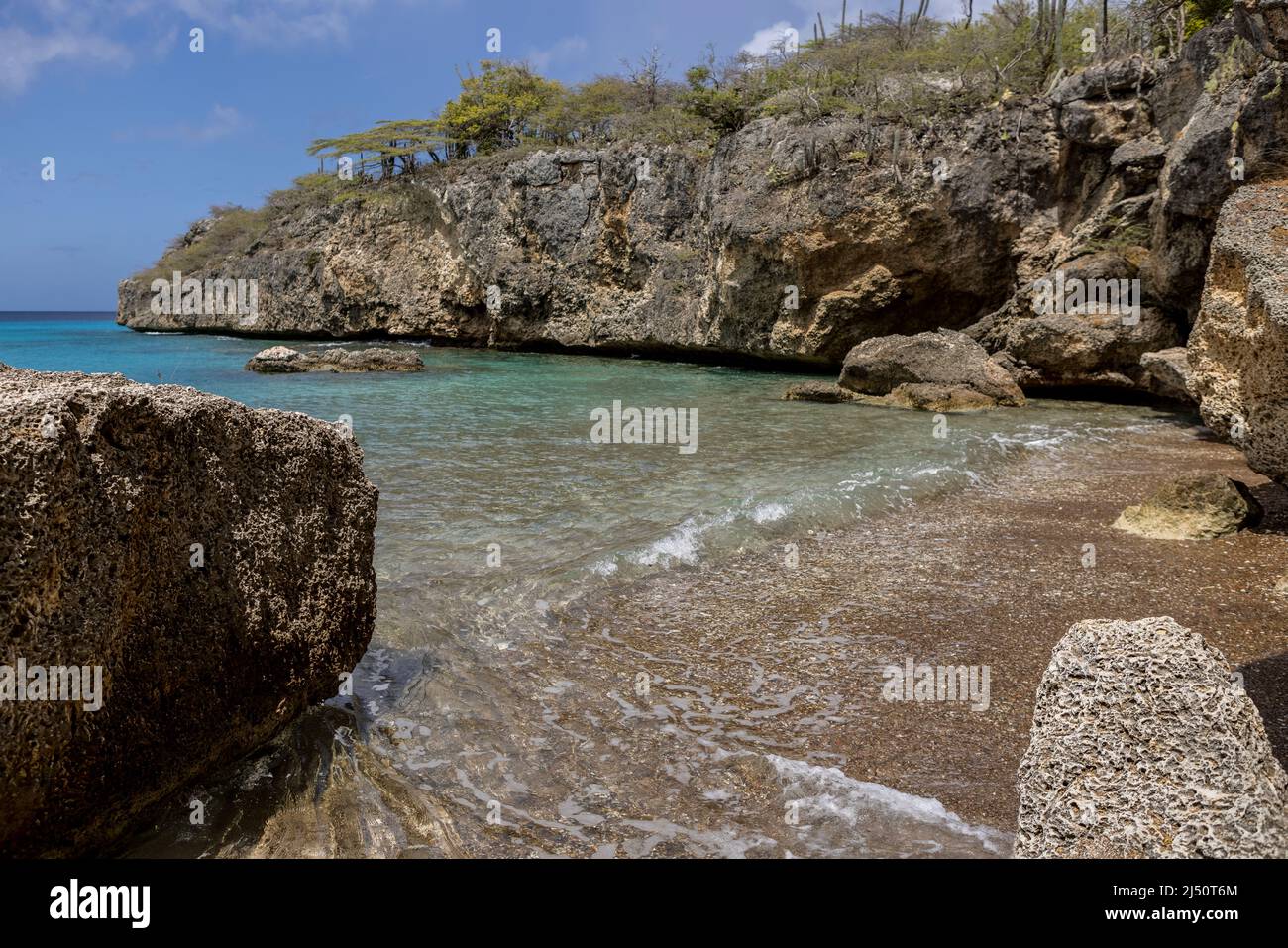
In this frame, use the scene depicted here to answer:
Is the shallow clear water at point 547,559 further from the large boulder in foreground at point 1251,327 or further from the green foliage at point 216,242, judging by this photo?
the green foliage at point 216,242

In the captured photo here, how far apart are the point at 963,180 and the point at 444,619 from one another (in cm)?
1859

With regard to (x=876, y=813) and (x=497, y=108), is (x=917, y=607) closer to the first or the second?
(x=876, y=813)

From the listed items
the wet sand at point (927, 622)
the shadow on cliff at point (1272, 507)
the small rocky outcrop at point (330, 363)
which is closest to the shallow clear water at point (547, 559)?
the wet sand at point (927, 622)

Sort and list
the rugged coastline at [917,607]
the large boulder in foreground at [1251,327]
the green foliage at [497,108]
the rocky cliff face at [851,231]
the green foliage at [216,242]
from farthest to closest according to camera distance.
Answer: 1. the green foliage at [216,242]
2. the green foliage at [497,108]
3. the rocky cliff face at [851,231]
4. the large boulder in foreground at [1251,327]
5. the rugged coastline at [917,607]

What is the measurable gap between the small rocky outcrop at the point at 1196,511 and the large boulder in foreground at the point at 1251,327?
1.51ft

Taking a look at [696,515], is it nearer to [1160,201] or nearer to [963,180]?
[1160,201]

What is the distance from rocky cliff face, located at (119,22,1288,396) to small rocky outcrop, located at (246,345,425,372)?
27.5 ft

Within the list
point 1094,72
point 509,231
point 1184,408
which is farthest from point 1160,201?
point 509,231

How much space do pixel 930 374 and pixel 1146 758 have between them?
15099 mm

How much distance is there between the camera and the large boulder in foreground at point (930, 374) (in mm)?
16109

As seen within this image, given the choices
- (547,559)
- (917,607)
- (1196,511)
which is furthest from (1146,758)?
(1196,511)

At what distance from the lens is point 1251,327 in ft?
20.8

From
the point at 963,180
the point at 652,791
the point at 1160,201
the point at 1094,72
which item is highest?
the point at 1094,72

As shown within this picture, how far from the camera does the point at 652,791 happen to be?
3545mm
